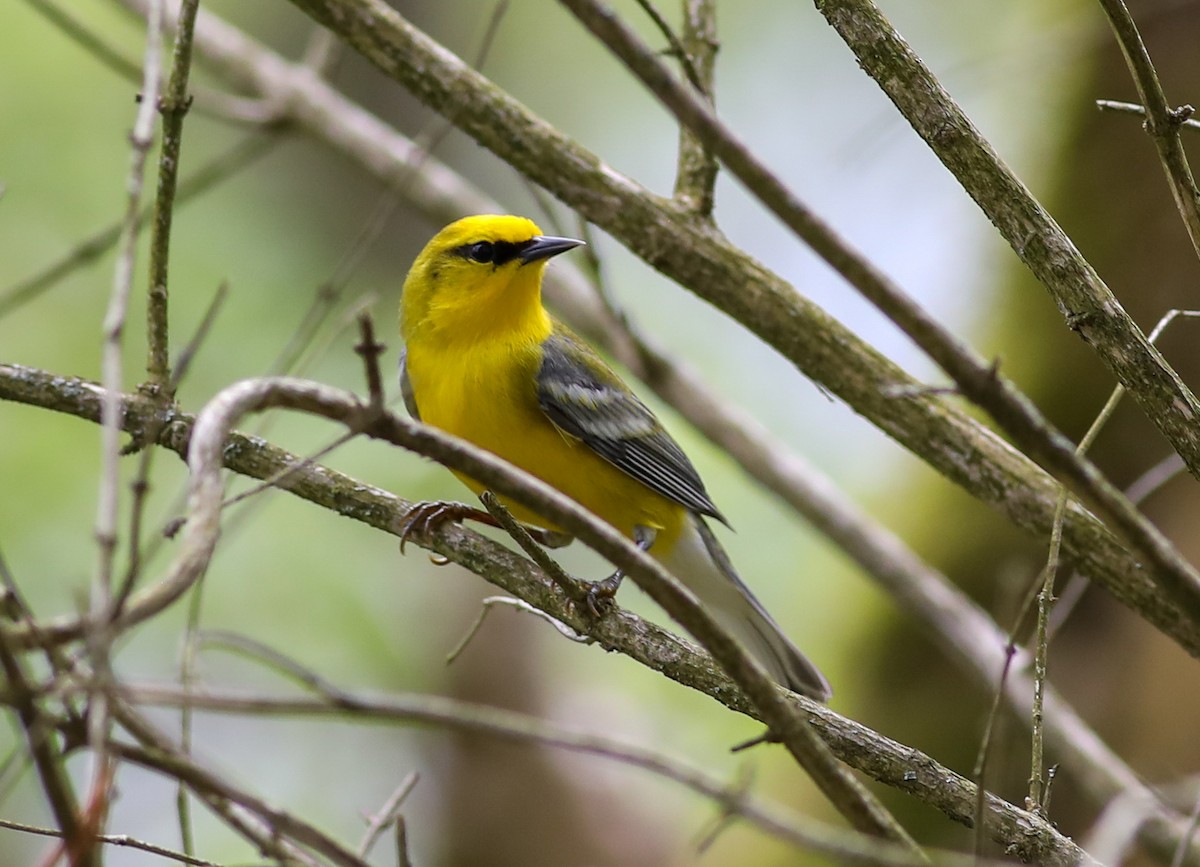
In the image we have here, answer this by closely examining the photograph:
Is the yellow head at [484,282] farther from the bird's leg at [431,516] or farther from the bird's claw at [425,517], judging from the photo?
the bird's claw at [425,517]

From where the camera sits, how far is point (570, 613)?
9.38ft

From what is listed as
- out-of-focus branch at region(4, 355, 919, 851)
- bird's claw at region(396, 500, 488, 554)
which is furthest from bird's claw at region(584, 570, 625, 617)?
out-of-focus branch at region(4, 355, 919, 851)

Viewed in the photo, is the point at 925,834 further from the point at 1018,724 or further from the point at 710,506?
the point at 710,506

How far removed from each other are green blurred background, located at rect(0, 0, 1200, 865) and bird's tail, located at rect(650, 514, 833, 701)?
1.25 m

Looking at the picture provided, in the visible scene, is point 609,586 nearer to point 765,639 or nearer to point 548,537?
point 548,537

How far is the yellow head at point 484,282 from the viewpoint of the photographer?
4730 millimetres

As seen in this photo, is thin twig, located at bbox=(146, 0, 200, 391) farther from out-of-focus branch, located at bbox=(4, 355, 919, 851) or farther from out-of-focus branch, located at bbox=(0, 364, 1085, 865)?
out-of-focus branch, located at bbox=(4, 355, 919, 851)

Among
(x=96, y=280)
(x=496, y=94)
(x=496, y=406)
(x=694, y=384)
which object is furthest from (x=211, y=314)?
(x=96, y=280)

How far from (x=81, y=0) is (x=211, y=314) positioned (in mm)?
7593

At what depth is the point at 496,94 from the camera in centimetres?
367

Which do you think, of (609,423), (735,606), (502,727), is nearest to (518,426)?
(609,423)

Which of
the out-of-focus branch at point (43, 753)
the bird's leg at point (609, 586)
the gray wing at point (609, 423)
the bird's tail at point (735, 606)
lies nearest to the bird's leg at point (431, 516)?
the bird's leg at point (609, 586)

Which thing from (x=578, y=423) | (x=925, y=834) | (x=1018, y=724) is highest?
(x=578, y=423)

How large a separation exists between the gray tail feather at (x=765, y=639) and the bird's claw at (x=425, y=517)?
1.35m
